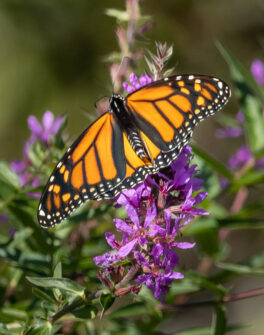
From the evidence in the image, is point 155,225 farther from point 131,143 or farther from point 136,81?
point 136,81

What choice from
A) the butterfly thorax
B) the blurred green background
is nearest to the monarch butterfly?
the butterfly thorax

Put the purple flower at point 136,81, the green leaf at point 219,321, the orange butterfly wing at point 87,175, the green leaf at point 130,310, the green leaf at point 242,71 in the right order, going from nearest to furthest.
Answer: the orange butterfly wing at point 87,175 → the purple flower at point 136,81 → the green leaf at point 219,321 → the green leaf at point 130,310 → the green leaf at point 242,71

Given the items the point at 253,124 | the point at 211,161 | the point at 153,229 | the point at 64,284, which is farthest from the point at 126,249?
the point at 253,124

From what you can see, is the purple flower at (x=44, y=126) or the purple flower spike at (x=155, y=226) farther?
the purple flower at (x=44, y=126)

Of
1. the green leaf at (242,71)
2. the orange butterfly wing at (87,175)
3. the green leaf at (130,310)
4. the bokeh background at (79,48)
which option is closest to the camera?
the orange butterfly wing at (87,175)

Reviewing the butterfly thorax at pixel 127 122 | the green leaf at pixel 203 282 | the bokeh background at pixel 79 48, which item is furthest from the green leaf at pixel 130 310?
the bokeh background at pixel 79 48

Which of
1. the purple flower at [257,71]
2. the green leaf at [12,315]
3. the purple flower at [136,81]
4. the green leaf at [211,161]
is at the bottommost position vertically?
the green leaf at [12,315]

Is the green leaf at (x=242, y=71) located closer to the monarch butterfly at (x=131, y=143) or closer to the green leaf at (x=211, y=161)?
the green leaf at (x=211, y=161)
